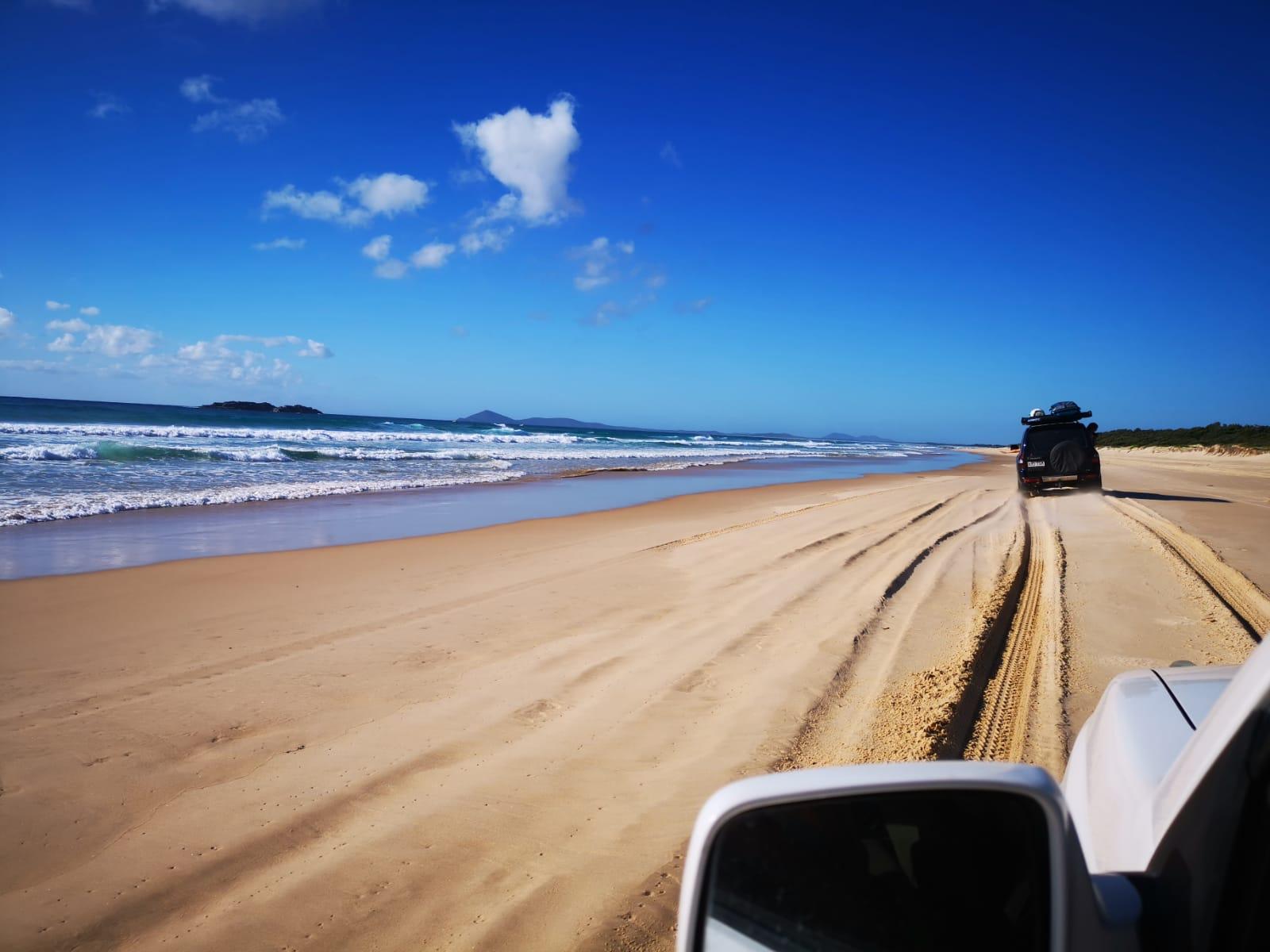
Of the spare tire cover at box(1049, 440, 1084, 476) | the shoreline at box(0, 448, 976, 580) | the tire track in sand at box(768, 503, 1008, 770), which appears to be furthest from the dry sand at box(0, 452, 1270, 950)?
the spare tire cover at box(1049, 440, 1084, 476)

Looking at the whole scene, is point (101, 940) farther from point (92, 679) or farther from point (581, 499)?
point (581, 499)

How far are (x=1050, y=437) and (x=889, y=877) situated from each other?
662 inches

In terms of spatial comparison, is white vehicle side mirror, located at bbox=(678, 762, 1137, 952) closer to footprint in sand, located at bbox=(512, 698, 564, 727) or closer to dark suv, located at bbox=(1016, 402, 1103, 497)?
footprint in sand, located at bbox=(512, 698, 564, 727)

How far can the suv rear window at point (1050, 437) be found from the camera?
50.5 ft

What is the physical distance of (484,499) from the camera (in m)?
17.7

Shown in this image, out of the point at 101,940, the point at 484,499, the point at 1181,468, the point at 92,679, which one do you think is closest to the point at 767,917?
the point at 101,940

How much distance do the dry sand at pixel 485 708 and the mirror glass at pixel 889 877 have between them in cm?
162

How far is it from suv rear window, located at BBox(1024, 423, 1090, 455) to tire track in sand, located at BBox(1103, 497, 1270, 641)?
3807 mm

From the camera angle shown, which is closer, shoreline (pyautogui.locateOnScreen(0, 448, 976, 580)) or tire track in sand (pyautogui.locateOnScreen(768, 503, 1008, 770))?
tire track in sand (pyautogui.locateOnScreen(768, 503, 1008, 770))

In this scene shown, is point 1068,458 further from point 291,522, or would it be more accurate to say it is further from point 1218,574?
point 291,522

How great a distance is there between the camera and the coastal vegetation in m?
38.1

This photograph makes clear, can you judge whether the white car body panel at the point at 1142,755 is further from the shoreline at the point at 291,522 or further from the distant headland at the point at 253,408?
the distant headland at the point at 253,408

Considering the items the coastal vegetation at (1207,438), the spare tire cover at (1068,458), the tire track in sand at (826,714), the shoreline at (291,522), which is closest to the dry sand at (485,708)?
the tire track in sand at (826,714)

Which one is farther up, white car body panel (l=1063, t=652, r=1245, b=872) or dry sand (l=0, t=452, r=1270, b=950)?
white car body panel (l=1063, t=652, r=1245, b=872)
